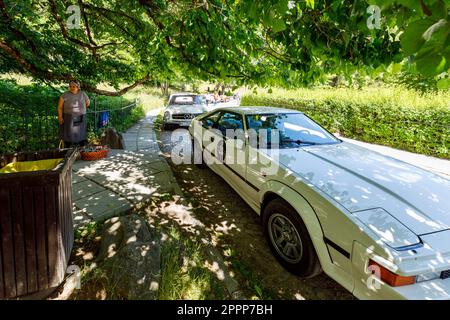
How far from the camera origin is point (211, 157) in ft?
17.8

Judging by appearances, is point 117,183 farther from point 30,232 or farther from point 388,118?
point 388,118

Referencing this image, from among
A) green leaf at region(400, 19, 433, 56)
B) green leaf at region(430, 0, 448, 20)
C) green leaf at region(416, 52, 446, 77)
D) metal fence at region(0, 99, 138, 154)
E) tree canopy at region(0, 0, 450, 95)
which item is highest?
tree canopy at region(0, 0, 450, 95)

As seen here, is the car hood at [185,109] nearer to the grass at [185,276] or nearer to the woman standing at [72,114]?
the woman standing at [72,114]

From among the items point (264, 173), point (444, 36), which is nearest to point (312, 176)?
point (264, 173)

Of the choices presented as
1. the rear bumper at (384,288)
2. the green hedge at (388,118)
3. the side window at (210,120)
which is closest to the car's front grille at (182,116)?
the side window at (210,120)

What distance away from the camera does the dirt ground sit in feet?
9.47

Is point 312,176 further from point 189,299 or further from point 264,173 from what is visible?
point 189,299

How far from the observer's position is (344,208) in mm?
2385

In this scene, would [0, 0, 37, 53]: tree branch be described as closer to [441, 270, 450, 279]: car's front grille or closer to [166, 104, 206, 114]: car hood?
[166, 104, 206, 114]: car hood

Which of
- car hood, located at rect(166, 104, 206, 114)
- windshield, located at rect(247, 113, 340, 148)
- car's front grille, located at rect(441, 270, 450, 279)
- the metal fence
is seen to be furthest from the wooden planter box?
car hood, located at rect(166, 104, 206, 114)

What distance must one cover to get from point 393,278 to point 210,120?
450cm

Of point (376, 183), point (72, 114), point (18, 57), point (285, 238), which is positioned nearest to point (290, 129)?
point (376, 183)

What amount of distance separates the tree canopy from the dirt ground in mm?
2112

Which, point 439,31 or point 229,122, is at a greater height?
point 439,31
